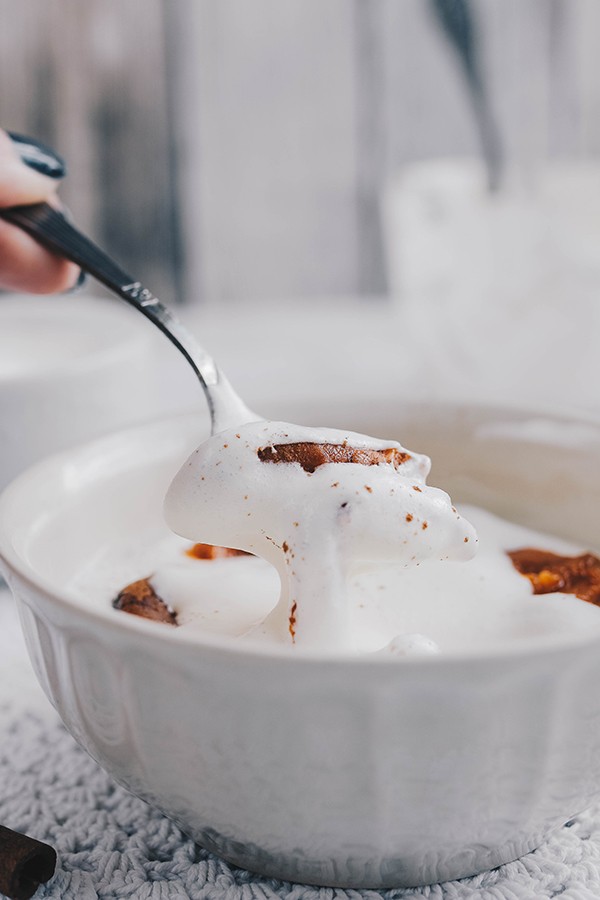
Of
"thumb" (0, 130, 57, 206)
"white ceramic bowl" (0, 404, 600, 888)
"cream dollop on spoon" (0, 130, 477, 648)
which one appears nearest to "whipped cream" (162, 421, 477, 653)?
"cream dollop on spoon" (0, 130, 477, 648)

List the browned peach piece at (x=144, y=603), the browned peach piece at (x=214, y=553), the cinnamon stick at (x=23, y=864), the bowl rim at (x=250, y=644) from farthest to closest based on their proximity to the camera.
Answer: the browned peach piece at (x=214, y=553) → the browned peach piece at (x=144, y=603) → the cinnamon stick at (x=23, y=864) → the bowl rim at (x=250, y=644)

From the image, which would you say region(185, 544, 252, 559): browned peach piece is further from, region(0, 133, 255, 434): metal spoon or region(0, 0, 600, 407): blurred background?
region(0, 0, 600, 407): blurred background

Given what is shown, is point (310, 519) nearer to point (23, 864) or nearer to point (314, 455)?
point (314, 455)

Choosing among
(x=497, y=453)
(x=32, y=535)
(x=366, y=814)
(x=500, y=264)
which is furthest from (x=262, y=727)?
(x=500, y=264)

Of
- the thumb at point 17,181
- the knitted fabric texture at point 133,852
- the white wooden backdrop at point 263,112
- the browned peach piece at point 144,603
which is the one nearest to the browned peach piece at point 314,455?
the browned peach piece at point 144,603

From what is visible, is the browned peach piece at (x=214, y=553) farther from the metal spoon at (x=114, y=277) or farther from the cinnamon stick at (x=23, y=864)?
the cinnamon stick at (x=23, y=864)
